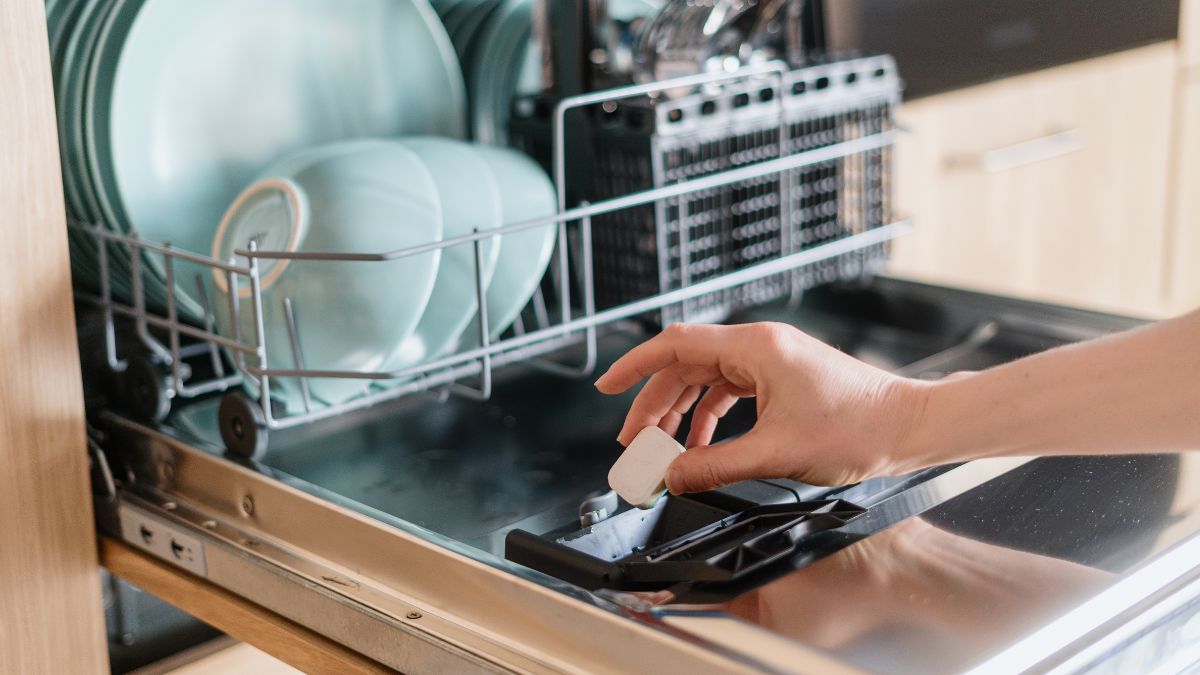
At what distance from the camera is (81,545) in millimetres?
797

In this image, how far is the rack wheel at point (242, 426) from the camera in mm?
739

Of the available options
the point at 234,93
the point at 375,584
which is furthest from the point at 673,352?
the point at 234,93

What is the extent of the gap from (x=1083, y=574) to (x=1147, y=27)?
1.33 meters

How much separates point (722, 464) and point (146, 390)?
400 mm

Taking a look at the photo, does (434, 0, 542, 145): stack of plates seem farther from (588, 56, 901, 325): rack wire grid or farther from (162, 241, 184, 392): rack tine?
(162, 241, 184, 392): rack tine

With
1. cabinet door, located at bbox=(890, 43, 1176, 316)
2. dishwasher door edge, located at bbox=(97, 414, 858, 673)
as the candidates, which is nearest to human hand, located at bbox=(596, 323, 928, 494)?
dishwasher door edge, located at bbox=(97, 414, 858, 673)

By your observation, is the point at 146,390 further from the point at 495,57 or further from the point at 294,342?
the point at 495,57

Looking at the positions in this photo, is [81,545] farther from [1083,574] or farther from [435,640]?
[1083,574]

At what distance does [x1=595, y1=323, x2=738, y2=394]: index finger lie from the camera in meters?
0.65

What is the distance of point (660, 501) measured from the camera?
0.65 m

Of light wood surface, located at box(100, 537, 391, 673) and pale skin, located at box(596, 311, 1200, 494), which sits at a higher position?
pale skin, located at box(596, 311, 1200, 494)

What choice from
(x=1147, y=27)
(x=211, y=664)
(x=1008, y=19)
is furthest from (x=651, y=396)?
(x=1147, y=27)

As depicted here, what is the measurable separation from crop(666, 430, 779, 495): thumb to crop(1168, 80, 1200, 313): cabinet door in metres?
1.41

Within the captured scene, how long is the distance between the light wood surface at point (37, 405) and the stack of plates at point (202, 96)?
104mm
